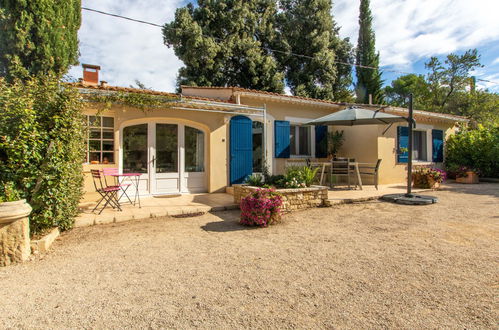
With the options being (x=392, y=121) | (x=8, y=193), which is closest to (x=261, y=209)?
(x=8, y=193)

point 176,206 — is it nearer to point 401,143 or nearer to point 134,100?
point 134,100

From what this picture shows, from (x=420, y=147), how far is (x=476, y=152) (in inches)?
79.6

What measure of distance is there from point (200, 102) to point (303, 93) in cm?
1173

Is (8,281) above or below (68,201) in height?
below

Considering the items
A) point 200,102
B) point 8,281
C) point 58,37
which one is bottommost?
point 8,281

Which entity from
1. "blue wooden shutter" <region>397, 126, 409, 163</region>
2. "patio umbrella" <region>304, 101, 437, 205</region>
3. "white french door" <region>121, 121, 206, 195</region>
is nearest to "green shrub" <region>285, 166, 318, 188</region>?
"patio umbrella" <region>304, 101, 437, 205</region>

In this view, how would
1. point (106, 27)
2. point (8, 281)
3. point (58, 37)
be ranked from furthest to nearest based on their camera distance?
point (58, 37)
point (106, 27)
point (8, 281)

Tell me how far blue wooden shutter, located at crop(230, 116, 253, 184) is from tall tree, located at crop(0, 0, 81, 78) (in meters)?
7.56

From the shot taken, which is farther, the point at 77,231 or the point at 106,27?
the point at 106,27

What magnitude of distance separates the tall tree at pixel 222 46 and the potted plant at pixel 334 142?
7437mm

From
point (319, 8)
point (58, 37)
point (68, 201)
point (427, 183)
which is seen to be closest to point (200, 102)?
point (68, 201)

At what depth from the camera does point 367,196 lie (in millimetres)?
7023

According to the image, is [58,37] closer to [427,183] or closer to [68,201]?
[68,201]

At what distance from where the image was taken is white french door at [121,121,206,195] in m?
6.94
